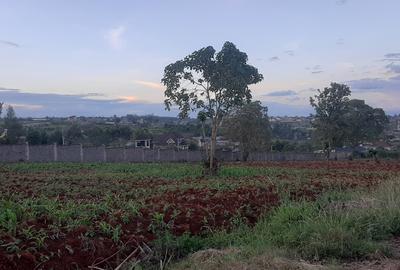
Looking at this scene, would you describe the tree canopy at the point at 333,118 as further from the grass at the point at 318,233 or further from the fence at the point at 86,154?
the grass at the point at 318,233

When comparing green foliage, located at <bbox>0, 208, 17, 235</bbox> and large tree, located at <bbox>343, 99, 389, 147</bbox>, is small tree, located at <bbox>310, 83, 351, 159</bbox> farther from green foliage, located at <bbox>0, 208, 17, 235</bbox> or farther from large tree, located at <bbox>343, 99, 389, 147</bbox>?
green foliage, located at <bbox>0, 208, 17, 235</bbox>

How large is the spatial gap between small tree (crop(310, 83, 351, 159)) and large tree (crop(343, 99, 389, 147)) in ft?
3.35

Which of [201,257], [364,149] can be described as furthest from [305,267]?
[364,149]

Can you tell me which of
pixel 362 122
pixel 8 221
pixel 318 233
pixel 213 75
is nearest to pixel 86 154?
pixel 213 75

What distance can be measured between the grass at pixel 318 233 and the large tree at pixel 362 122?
51.0 m

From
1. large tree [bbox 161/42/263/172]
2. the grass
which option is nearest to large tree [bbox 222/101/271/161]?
large tree [bbox 161/42/263/172]

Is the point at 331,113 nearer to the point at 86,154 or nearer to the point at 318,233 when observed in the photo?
the point at 86,154

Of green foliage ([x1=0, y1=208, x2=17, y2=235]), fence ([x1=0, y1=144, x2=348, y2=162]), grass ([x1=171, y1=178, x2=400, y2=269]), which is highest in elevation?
green foliage ([x1=0, y1=208, x2=17, y2=235])

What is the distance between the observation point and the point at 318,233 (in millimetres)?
6039

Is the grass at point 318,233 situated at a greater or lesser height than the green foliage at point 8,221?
lesser

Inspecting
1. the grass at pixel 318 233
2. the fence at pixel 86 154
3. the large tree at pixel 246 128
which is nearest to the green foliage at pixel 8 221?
the grass at pixel 318 233

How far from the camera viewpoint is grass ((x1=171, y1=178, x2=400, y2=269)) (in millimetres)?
5719

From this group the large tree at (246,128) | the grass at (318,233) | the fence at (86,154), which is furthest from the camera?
the large tree at (246,128)

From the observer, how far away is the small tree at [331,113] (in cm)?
5541
